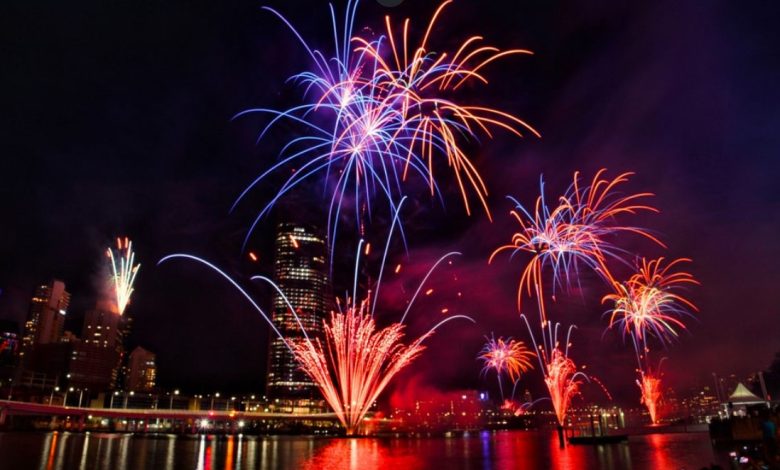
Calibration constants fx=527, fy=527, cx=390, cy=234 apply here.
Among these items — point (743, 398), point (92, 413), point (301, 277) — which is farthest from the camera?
point (301, 277)

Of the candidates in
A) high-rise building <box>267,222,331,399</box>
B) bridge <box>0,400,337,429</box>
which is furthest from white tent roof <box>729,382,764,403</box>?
high-rise building <box>267,222,331,399</box>

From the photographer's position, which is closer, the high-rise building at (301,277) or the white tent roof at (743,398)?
the white tent roof at (743,398)

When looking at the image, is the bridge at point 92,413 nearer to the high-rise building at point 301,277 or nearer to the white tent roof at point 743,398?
the high-rise building at point 301,277

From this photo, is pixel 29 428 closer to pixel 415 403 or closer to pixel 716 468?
A: pixel 415 403

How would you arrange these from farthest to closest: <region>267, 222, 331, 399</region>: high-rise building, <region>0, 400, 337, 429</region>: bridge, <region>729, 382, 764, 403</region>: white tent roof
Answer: <region>267, 222, 331, 399</region>: high-rise building, <region>0, 400, 337, 429</region>: bridge, <region>729, 382, 764, 403</region>: white tent roof

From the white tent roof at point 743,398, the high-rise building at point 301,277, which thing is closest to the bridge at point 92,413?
the high-rise building at point 301,277

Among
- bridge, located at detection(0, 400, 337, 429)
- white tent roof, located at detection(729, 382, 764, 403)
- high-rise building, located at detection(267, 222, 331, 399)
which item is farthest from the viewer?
high-rise building, located at detection(267, 222, 331, 399)

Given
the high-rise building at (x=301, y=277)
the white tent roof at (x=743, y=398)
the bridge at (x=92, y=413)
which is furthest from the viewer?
the high-rise building at (x=301, y=277)

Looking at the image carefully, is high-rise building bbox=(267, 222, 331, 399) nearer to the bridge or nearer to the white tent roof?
the bridge

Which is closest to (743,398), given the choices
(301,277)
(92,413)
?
(92,413)

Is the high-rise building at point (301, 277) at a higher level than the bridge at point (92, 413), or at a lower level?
higher

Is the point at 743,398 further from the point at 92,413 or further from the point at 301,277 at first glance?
the point at 301,277

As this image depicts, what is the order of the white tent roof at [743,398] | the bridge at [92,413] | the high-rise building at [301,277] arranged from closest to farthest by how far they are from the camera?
the white tent roof at [743,398]
the bridge at [92,413]
the high-rise building at [301,277]

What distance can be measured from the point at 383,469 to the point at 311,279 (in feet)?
536
